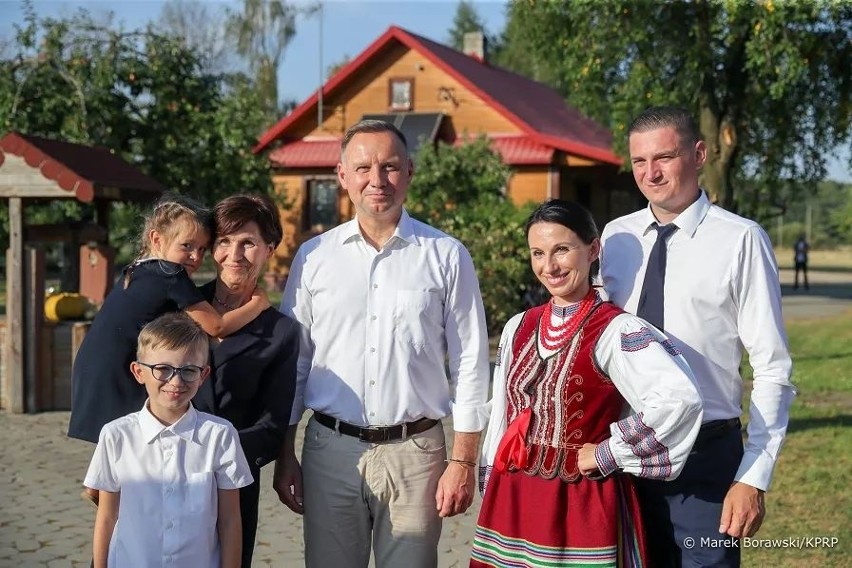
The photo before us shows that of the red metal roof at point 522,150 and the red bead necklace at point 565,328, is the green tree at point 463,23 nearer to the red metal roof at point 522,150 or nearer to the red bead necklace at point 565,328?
the red metal roof at point 522,150

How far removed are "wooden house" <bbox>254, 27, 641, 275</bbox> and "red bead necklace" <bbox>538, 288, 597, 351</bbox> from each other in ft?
67.3

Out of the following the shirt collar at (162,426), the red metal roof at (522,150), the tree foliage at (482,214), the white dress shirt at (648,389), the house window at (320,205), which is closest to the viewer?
the white dress shirt at (648,389)

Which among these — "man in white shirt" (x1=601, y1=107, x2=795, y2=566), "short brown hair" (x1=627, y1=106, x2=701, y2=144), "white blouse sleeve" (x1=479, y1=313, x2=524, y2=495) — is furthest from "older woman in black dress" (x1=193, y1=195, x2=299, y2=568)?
"short brown hair" (x1=627, y1=106, x2=701, y2=144)

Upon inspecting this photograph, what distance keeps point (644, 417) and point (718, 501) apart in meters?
0.52

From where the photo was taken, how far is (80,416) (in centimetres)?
343

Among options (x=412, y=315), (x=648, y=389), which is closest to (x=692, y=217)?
(x=648, y=389)

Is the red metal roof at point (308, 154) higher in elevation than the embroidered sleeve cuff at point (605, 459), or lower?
higher

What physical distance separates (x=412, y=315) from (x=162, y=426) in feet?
3.11

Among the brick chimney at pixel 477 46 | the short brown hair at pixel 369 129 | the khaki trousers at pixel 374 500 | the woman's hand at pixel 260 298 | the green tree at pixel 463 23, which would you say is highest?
the green tree at pixel 463 23

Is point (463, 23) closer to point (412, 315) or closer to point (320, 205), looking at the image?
point (320, 205)

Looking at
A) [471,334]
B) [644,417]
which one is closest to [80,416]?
[471,334]

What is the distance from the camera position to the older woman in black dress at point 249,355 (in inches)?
134

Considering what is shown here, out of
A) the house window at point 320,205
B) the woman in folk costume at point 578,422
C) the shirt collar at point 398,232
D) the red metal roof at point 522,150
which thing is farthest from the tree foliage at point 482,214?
the woman in folk costume at point 578,422

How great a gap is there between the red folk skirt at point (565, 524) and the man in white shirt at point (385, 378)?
395 mm
